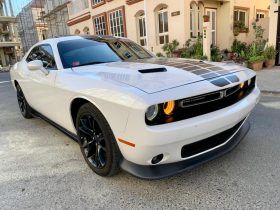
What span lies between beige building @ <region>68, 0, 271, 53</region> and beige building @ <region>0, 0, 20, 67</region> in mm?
27589

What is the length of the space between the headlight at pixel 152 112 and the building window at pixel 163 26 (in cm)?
1215

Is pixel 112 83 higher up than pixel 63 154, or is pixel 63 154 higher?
pixel 112 83

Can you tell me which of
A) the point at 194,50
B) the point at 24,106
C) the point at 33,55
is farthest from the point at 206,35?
the point at 24,106

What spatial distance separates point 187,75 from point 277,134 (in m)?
1.98

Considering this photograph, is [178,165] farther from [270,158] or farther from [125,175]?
[270,158]

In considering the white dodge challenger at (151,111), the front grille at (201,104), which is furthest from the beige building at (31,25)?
the front grille at (201,104)

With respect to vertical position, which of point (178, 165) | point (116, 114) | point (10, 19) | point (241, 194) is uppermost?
point (10, 19)

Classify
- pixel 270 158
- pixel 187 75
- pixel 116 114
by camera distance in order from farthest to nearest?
pixel 270 158
pixel 187 75
pixel 116 114

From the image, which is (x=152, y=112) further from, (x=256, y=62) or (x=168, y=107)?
(x=256, y=62)

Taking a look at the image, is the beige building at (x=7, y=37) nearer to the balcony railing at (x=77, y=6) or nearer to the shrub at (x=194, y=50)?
the balcony railing at (x=77, y=6)

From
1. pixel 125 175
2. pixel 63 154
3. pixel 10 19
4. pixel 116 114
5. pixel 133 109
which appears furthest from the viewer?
pixel 10 19

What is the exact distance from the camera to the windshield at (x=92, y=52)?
346 centimetres

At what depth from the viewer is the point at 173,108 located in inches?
87.0

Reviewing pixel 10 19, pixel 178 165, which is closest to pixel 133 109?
pixel 178 165
